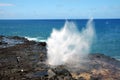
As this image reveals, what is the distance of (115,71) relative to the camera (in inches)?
919

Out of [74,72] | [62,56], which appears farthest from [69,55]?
[74,72]

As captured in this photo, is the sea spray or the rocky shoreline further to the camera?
the sea spray

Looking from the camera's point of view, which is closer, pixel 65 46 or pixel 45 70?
pixel 45 70

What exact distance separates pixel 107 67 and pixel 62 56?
18.7ft

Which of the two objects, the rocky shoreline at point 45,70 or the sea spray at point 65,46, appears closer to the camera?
the rocky shoreline at point 45,70

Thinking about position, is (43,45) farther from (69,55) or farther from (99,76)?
(99,76)

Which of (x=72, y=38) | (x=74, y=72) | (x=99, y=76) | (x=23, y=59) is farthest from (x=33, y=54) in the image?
(x=99, y=76)

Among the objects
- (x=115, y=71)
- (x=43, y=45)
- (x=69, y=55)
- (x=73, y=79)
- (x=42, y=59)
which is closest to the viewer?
(x=73, y=79)

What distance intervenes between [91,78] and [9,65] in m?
8.87

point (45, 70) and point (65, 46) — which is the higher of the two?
point (65, 46)

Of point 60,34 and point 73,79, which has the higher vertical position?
point 60,34

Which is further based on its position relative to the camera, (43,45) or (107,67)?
(43,45)

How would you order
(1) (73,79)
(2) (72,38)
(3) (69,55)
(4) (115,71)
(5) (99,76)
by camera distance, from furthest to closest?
1. (2) (72,38)
2. (3) (69,55)
3. (4) (115,71)
4. (5) (99,76)
5. (1) (73,79)

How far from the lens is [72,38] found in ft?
115
